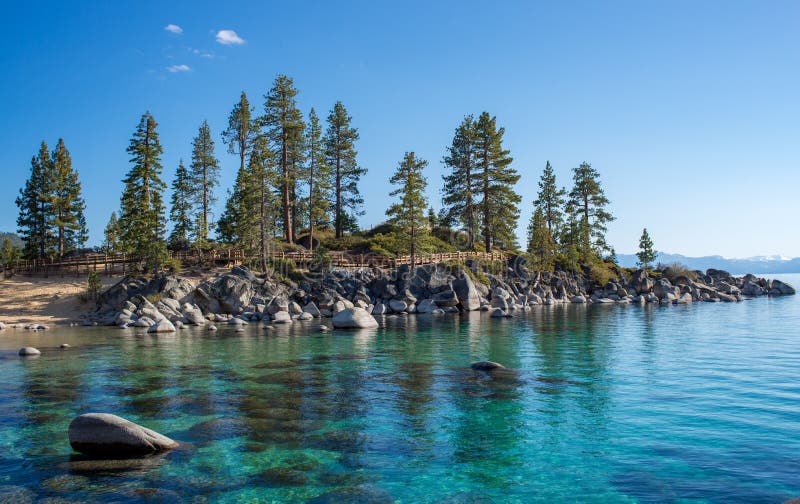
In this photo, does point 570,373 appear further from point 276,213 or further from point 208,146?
point 208,146

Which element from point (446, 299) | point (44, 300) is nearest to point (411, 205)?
point (446, 299)

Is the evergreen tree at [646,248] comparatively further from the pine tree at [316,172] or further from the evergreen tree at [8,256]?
the evergreen tree at [8,256]

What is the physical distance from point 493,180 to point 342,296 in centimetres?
3084

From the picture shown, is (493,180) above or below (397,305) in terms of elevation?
above

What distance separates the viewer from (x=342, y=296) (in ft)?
159

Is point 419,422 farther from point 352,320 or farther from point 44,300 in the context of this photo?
point 44,300

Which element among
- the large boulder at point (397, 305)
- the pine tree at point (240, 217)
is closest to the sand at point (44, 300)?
the pine tree at point (240, 217)

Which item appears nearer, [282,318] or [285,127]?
[282,318]

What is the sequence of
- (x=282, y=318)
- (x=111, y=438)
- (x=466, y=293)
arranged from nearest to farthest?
(x=111, y=438) < (x=282, y=318) < (x=466, y=293)

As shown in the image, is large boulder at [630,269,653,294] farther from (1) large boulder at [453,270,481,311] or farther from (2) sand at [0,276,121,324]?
(2) sand at [0,276,121,324]

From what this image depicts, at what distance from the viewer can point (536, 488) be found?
8359mm

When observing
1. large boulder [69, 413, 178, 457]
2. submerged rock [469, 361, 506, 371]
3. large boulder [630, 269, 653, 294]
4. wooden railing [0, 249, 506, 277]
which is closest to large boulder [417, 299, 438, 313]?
wooden railing [0, 249, 506, 277]

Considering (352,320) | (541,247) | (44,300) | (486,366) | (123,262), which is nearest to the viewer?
(486,366)

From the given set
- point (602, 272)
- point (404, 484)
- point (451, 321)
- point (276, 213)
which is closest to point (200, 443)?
point (404, 484)
